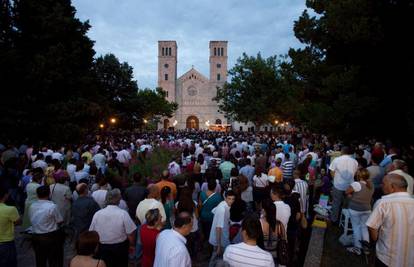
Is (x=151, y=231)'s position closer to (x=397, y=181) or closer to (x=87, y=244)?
(x=87, y=244)

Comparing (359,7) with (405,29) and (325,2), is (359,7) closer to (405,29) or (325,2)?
(405,29)

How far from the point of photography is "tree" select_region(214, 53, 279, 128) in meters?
42.8

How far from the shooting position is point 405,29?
11117mm

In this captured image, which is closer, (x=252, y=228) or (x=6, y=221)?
(x=252, y=228)

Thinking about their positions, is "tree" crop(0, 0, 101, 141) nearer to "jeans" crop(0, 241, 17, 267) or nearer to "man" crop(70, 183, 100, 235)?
"man" crop(70, 183, 100, 235)

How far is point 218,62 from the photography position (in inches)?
2975

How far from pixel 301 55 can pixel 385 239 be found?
16.5 meters

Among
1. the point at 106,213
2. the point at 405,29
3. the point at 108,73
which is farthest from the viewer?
the point at 108,73

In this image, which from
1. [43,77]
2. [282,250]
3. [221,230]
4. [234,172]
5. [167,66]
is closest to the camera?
[282,250]

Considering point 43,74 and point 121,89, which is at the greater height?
point 121,89

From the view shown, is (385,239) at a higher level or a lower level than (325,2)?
lower

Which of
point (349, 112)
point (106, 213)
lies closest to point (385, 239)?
point (106, 213)

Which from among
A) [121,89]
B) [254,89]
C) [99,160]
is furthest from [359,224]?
[254,89]

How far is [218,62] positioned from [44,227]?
7268cm
